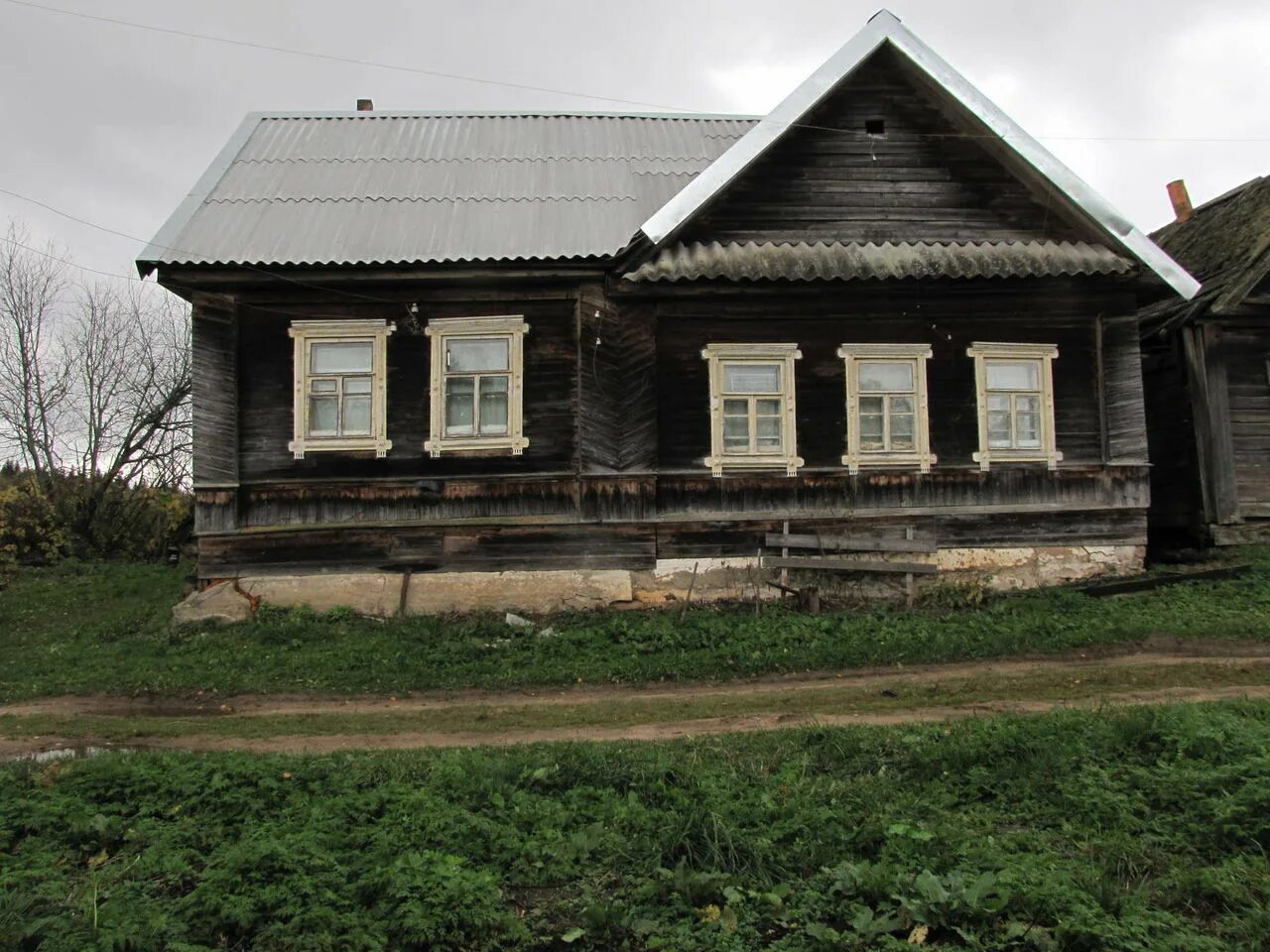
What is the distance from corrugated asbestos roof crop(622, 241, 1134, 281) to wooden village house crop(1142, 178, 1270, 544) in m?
2.77

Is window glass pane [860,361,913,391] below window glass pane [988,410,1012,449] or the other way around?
the other way around

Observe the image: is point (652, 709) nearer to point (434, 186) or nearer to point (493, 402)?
point (493, 402)

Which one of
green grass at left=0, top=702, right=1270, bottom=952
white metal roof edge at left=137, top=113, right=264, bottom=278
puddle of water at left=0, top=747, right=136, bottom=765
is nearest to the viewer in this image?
green grass at left=0, top=702, right=1270, bottom=952

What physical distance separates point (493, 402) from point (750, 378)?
349 centimetres

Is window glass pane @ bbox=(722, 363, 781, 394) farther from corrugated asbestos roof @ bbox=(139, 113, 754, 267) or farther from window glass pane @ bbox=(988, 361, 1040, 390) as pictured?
window glass pane @ bbox=(988, 361, 1040, 390)

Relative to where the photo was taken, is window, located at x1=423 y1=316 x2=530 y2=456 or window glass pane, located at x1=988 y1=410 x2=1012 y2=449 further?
window glass pane, located at x1=988 y1=410 x2=1012 y2=449

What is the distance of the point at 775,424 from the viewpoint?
40.2 ft

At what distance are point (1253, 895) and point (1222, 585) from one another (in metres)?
8.79

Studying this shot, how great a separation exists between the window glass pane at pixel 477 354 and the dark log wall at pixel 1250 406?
1097 centimetres

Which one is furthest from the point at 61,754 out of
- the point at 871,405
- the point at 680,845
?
the point at 871,405

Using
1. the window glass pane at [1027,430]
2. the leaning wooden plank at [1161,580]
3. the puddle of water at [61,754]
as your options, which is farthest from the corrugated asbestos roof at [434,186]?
the leaning wooden plank at [1161,580]

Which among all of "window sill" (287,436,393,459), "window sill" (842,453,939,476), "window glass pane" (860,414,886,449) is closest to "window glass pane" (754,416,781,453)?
"window sill" (842,453,939,476)

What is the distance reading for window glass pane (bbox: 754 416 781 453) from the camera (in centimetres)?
1222

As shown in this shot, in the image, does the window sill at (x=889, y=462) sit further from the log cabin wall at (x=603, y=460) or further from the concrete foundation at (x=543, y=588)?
the concrete foundation at (x=543, y=588)
